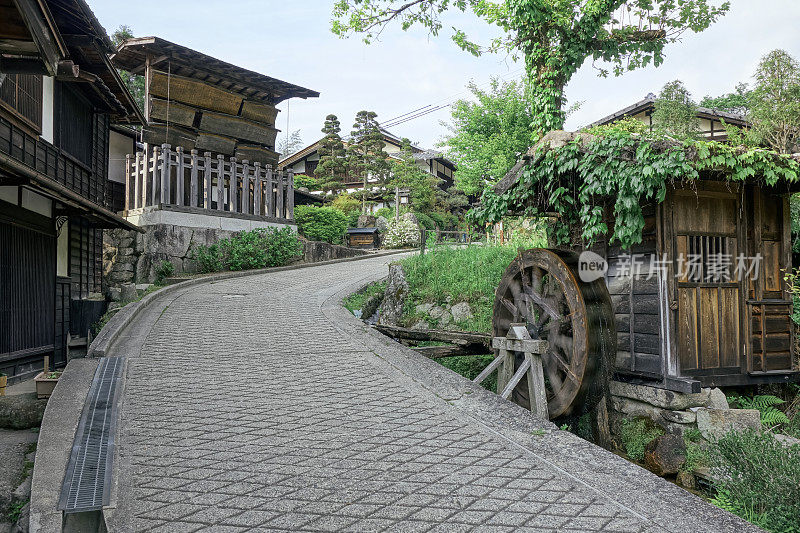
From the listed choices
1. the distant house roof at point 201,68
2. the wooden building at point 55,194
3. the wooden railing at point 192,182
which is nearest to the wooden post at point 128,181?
the wooden railing at point 192,182

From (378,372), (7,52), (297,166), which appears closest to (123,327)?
(378,372)

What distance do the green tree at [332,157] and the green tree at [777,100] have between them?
24354 millimetres

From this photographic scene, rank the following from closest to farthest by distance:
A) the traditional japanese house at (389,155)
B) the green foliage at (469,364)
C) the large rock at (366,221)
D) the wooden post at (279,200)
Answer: the green foliage at (469,364) < the wooden post at (279,200) < the large rock at (366,221) < the traditional japanese house at (389,155)

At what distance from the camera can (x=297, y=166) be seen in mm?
42781

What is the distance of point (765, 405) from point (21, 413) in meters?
8.86

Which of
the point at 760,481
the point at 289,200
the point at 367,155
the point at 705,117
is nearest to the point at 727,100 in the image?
the point at 705,117

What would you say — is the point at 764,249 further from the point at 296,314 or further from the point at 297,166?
the point at 297,166

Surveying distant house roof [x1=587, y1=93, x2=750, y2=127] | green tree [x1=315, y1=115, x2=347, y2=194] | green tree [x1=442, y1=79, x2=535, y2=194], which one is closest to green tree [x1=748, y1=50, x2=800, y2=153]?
distant house roof [x1=587, y1=93, x2=750, y2=127]

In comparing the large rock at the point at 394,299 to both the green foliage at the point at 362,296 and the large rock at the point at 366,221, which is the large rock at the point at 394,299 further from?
the large rock at the point at 366,221

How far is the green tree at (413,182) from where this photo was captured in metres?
34.6

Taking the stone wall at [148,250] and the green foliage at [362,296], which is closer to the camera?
the green foliage at [362,296]

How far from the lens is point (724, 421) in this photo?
6.72 meters

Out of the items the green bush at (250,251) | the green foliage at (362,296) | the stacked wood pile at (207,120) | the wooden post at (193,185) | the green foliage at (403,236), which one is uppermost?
the stacked wood pile at (207,120)

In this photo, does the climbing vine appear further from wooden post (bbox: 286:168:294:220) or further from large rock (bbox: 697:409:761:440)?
wooden post (bbox: 286:168:294:220)
